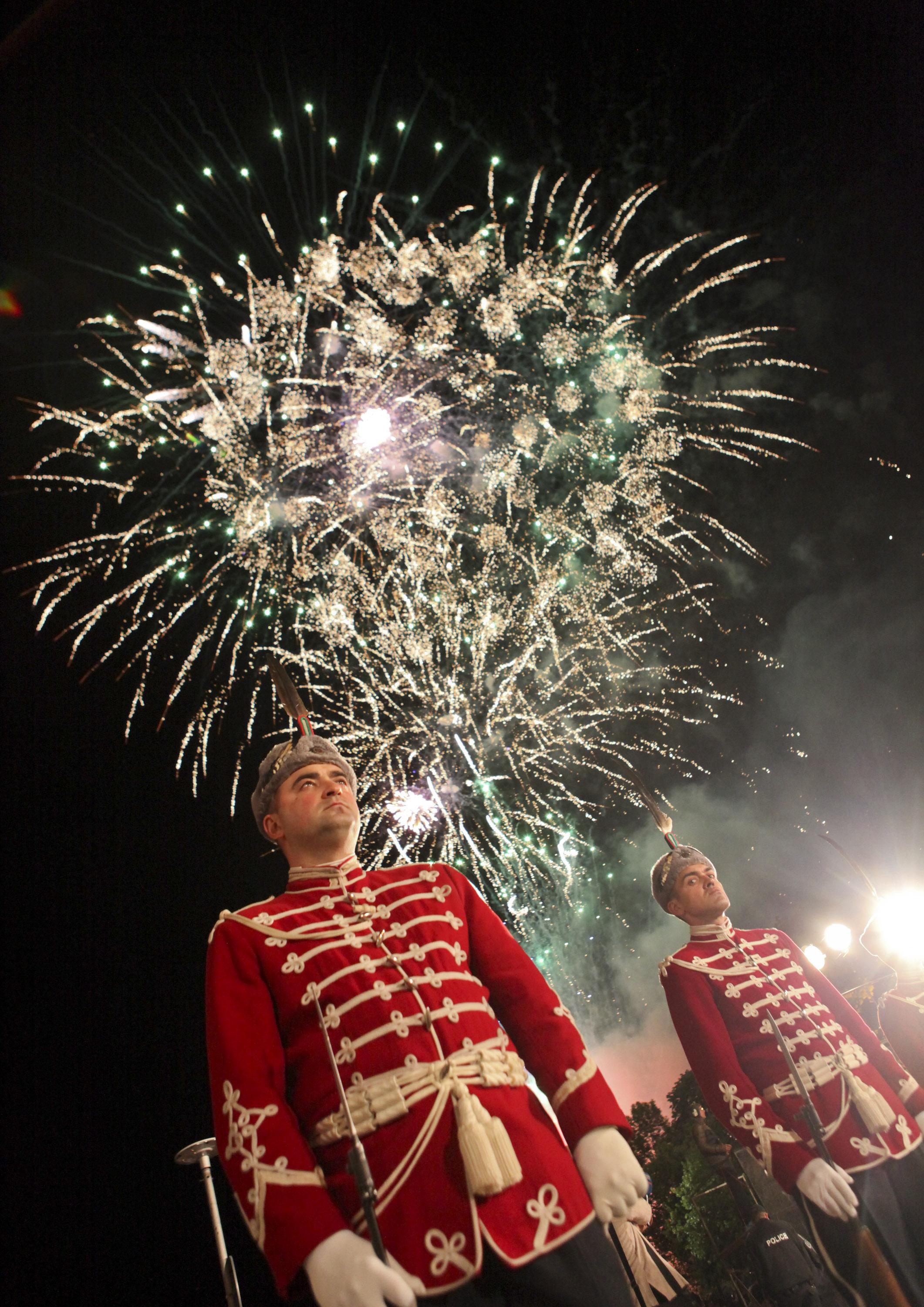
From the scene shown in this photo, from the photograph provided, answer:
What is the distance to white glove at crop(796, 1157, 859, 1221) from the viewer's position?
3.12 metres

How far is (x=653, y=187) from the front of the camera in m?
7.21

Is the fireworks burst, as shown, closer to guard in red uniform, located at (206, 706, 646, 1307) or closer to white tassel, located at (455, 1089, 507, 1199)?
guard in red uniform, located at (206, 706, 646, 1307)

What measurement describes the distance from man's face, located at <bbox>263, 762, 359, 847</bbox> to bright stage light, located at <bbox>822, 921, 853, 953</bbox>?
4.19 metres

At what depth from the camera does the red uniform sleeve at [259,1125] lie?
199 centimetres

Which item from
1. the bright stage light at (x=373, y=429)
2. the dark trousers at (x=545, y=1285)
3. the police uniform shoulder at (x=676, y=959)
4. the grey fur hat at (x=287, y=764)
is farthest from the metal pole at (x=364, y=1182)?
the bright stage light at (x=373, y=429)

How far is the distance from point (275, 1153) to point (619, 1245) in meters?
1.26

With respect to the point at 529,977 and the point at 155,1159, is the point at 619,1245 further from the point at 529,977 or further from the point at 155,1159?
the point at 155,1159

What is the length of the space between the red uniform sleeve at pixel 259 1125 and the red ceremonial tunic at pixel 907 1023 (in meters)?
3.34

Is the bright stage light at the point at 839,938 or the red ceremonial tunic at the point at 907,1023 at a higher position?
the bright stage light at the point at 839,938

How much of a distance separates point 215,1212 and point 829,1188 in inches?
97.3

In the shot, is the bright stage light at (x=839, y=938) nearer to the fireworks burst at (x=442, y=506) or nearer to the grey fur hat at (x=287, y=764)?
the fireworks burst at (x=442, y=506)

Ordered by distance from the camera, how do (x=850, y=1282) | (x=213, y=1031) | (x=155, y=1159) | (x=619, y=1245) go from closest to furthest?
1. (x=213, y=1031)
2. (x=619, y=1245)
3. (x=850, y=1282)
4. (x=155, y=1159)

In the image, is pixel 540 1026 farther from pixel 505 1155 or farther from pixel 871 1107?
pixel 871 1107

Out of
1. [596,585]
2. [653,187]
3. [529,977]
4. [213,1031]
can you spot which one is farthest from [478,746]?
[653,187]
